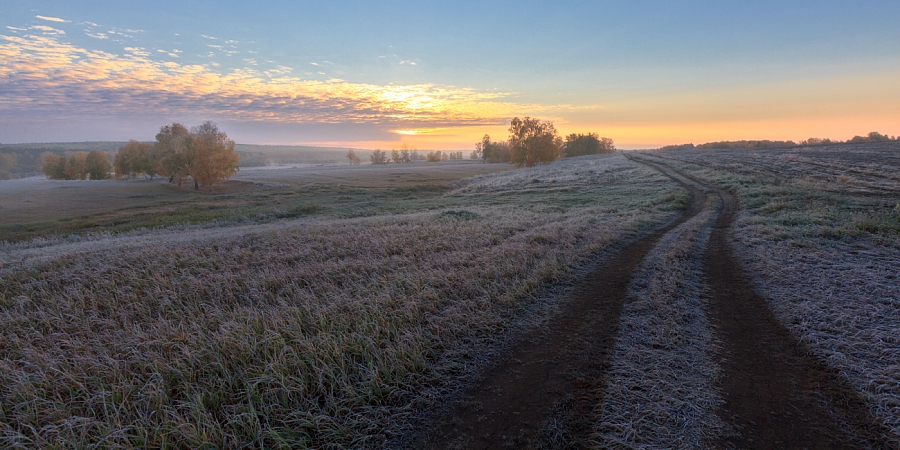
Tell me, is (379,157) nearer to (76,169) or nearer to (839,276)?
(76,169)

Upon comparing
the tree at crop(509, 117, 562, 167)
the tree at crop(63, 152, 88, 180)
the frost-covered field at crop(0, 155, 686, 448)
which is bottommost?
the frost-covered field at crop(0, 155, 686, 448)

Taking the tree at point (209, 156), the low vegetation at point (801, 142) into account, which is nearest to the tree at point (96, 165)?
the tree at point (209, 156)

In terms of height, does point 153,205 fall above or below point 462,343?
above

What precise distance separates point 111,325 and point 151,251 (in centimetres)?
619

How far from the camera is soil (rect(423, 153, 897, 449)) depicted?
3.86 m

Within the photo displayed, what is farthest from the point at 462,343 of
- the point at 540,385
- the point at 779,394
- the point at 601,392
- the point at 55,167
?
the point at 55,167

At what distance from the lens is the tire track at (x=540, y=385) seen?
13.2ft

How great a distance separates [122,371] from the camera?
509cm

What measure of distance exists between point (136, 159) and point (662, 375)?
9282cm

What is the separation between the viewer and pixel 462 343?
5973 millimetres

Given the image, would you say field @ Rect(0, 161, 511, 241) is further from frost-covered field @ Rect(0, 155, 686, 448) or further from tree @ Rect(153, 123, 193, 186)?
frost-covered field @ Rect(0, 155, 686, 448)

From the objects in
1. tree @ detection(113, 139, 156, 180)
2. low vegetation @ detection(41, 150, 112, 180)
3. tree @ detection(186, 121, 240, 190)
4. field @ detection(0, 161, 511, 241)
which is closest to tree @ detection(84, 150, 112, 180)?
low vegetation @ detection(41, 150, 112, 180)

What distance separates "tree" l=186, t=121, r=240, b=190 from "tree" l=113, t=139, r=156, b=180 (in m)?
16.7

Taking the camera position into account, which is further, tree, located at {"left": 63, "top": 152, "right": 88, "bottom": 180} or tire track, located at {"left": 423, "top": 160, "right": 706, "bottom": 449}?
tree, located at {"left": 63, "top": 152, "right": 88, "bottom": 180}
